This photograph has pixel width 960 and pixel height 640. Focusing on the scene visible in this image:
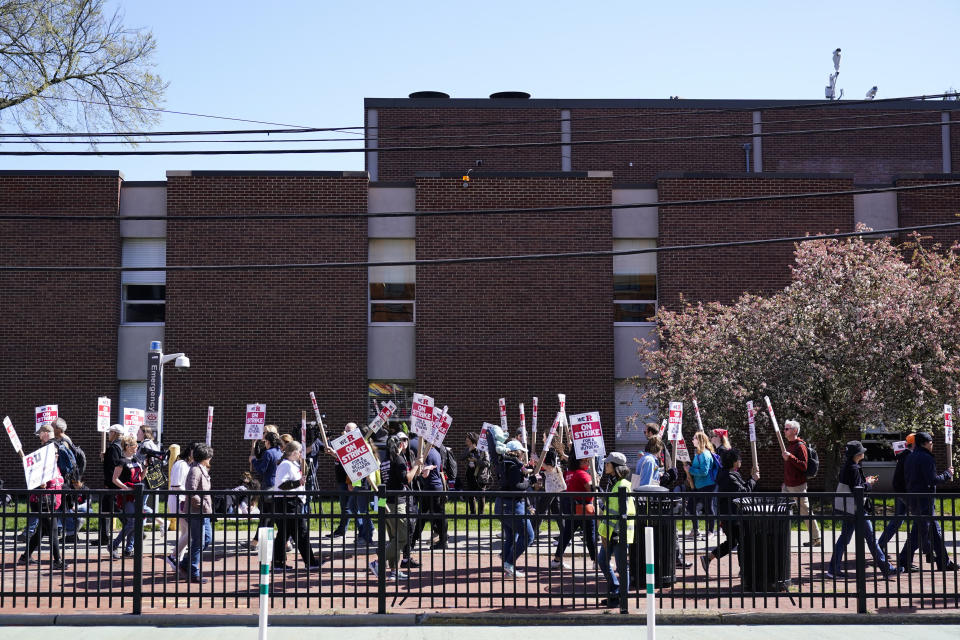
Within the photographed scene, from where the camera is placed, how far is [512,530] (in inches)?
420

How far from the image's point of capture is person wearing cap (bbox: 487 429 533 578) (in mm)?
10555

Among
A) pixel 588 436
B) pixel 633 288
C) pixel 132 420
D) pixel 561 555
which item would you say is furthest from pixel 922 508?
pixel 633 288

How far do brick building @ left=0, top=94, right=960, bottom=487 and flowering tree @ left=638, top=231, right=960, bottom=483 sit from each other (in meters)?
3.63

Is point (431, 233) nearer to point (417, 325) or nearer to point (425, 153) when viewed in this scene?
point (417, 325)

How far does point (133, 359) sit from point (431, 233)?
27.2ft

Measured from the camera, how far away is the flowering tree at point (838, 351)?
20438mm

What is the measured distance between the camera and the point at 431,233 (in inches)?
1026

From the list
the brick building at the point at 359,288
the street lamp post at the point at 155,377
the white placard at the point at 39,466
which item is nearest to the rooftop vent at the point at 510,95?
the brick building at the point at 359,288

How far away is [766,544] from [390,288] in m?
17.2

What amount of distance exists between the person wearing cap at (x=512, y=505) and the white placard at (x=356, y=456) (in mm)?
1606

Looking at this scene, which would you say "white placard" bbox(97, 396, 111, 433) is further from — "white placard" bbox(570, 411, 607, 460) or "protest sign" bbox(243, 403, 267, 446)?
"white placard" bbox(570, 411, 607, 460)

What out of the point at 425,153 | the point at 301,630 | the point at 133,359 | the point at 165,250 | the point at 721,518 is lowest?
the point at 301,630

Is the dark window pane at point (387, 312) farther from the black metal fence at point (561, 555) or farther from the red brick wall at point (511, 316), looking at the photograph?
the black metal fence at point (561, 555)

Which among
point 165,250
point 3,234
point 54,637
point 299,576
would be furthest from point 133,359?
point 54,637
